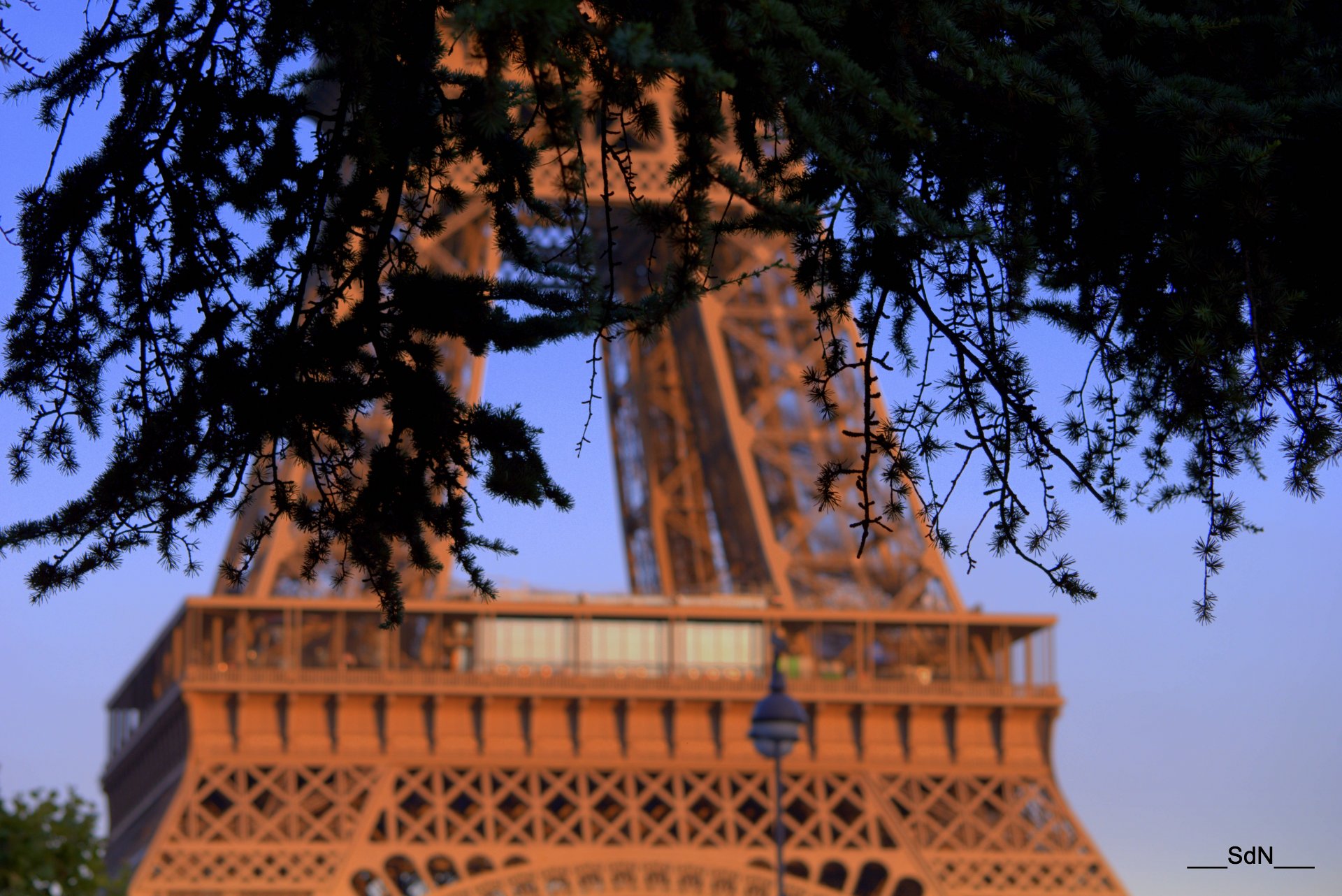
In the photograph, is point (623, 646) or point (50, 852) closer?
point (50, 852)

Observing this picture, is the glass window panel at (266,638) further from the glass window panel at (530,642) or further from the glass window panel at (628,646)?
the glass window panel at (628,646)

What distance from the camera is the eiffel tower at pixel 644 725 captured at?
41.3 m

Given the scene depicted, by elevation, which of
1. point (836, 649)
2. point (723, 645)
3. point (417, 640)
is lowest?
point (723, 645)

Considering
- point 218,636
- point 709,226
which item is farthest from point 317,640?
point 709,226

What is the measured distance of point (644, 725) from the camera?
145ft

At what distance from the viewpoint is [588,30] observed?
877 cm

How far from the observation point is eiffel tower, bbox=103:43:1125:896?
41281 mm

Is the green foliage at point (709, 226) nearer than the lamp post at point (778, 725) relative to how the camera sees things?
Yes

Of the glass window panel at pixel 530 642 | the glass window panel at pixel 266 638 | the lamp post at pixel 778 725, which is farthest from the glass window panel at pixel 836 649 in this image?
the lamp post at pixel 778 725

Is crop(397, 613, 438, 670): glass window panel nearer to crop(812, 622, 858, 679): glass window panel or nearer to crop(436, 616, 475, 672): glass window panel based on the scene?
crop(436, 616, 475, 672): glass window panel

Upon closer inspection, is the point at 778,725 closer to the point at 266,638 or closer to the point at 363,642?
the point at 266,638

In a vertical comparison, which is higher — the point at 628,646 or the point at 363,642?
the point at 363,642

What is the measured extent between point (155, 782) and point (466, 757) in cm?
815

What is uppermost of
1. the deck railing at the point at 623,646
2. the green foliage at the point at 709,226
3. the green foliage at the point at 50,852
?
the deck railing at the point at 623,646
